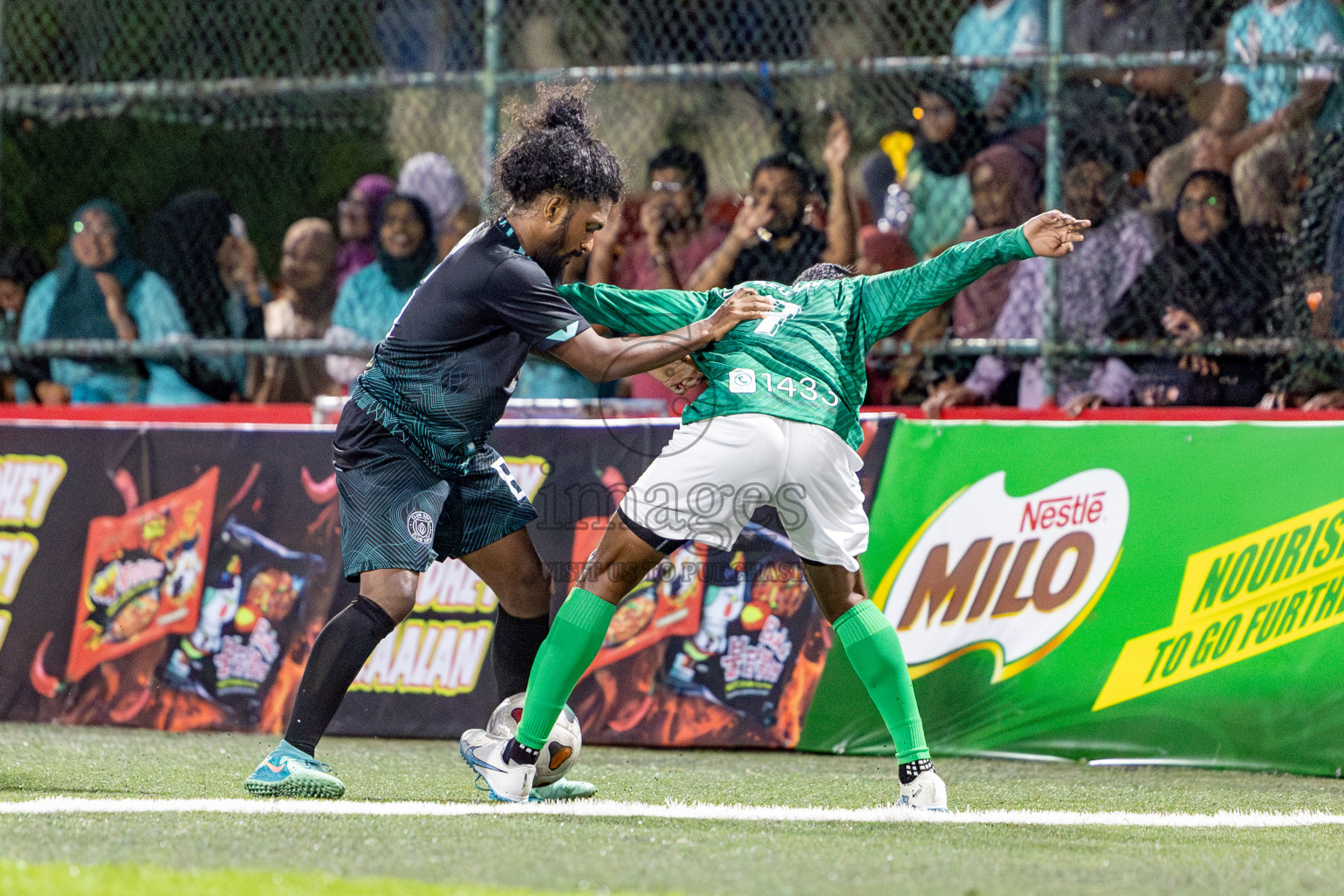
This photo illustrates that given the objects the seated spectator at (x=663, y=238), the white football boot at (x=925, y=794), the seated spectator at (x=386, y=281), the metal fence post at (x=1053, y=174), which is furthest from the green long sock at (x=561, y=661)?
the seated spectator at (x=386, y=281)

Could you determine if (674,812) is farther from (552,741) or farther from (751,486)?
(751,486)

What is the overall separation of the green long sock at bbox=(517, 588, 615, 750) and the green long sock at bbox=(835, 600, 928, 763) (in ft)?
2.33

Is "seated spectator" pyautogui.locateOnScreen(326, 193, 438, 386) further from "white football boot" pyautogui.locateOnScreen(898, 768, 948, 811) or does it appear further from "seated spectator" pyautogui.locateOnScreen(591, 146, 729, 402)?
"white football boot" pyautogui.locateOnScreen(898, 768, 948, 811)

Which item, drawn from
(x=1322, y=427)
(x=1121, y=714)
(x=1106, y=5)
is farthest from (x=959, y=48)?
(x=1121, y=714)

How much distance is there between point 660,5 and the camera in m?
8.12

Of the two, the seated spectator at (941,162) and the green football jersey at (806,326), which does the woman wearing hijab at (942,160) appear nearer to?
the seated spectator at (941,162)

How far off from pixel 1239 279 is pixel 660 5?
3.26 meters

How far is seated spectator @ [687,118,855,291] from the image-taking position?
23.3ft

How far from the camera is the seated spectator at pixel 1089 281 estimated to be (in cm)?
675

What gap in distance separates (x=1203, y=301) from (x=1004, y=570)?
162 cm

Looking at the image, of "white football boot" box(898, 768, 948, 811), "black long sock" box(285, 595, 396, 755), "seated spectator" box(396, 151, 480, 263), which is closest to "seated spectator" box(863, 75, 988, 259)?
"seated spectator" box(396, 151, 480, 263)

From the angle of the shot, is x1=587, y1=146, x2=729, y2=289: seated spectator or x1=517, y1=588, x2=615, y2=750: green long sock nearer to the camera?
x1=517, y1=588, x2=615, y2=750: green long sock

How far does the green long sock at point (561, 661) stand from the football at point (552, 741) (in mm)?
86

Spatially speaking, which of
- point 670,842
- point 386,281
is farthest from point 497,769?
point 386,281
